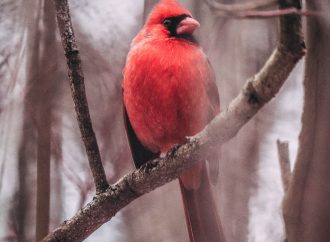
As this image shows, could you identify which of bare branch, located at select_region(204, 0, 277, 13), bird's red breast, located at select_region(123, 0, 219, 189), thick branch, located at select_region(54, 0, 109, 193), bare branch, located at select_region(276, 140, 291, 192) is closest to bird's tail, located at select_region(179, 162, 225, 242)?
bird's red breast, located at select_region(123, 0, 219, 189)

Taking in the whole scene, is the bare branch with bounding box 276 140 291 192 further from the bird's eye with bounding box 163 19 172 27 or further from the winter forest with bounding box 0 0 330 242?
the bird's eye with bounding box 163 19 172 27

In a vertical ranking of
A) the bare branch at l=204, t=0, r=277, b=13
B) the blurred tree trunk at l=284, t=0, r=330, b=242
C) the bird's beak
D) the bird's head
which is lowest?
the blurred tree trunk at l=284, t=0, r=330, b=242

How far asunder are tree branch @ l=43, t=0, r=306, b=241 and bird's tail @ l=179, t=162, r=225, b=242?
577mm

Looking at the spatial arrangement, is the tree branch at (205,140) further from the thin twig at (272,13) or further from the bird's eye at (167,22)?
the bird's eye at (167,22)

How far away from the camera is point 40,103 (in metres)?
3.05

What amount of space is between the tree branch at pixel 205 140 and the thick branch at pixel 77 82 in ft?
0.38

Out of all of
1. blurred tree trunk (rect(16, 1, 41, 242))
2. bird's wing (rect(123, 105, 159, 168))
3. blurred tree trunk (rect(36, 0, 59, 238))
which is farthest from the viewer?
bird's wing (rect(123, 105, 159, 168))

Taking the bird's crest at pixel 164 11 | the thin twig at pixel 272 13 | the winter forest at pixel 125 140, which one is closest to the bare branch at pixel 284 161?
the winter forest at pixel 125 140

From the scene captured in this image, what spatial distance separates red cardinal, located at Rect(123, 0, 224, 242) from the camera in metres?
2.71

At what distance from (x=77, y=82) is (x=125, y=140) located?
5.10ft

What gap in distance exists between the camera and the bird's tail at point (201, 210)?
9.26 ft

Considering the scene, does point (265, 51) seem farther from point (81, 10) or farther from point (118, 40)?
point (81, 10)

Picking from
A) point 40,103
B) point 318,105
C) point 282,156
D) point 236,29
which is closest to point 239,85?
point 236,29

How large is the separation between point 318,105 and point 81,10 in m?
2.30
